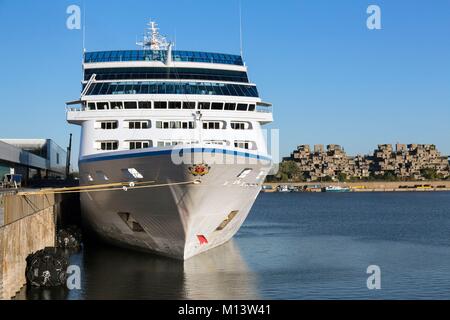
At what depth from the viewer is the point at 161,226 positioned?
102ft

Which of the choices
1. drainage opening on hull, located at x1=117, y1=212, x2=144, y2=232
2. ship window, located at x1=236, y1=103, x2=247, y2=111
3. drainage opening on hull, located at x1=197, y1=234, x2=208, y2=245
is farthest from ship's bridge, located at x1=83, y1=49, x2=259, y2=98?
drainage opening on hull, located at x1=197, y1=234, x2=208, y2=245

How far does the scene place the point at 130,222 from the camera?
3281 centimetres

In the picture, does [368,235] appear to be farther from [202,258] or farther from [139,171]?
[139,171]

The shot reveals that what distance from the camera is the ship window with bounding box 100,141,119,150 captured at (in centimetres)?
3371

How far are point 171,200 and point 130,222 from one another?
3.96 meters

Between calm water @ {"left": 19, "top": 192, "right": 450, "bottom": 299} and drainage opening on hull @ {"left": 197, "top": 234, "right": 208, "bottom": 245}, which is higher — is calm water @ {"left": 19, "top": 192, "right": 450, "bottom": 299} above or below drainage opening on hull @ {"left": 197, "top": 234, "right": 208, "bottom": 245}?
below

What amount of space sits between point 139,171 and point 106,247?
8.72 meters

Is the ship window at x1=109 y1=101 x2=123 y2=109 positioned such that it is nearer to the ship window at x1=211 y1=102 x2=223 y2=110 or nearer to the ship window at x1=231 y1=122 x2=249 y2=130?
the ship window at x1=211 y1=102 x2=223 y2=110

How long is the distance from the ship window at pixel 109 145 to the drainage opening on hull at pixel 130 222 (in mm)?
3318

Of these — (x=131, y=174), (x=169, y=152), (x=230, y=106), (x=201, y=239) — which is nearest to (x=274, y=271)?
(x=201, y=239)

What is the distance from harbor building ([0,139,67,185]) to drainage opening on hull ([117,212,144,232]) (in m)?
28.4

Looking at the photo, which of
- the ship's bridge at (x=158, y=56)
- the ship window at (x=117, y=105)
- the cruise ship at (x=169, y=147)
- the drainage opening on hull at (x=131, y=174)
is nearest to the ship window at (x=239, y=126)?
the cruise ship at (x=169, y=147)

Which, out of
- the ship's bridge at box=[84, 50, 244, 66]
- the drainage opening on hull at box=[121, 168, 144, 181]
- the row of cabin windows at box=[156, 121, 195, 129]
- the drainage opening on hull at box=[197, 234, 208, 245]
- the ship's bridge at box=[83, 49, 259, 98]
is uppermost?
the ship's bridge at box=[84, 50, 244, 66]
